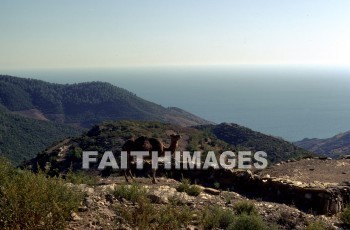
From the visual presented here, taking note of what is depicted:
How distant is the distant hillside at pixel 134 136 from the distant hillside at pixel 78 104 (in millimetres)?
75104

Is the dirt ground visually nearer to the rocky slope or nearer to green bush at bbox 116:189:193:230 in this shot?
the rocky slope

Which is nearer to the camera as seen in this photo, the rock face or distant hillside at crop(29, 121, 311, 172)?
the rock face

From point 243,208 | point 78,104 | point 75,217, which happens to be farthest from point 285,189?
point 78,104

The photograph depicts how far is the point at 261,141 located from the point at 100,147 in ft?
95.1

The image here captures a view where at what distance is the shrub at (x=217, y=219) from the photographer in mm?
8438

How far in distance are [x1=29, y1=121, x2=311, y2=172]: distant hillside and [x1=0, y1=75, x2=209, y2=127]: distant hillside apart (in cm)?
7510

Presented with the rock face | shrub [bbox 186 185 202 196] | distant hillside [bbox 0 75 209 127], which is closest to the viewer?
shrub [bbox 186 185 202 196]

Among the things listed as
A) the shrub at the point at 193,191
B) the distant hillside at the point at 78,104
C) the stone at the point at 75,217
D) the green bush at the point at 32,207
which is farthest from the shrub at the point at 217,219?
the distant hillside at the point at 78,104

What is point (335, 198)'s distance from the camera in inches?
491

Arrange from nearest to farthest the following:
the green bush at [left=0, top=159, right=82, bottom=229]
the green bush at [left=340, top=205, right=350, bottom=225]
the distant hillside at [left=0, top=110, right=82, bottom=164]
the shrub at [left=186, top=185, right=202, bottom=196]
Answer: the green bush at [left=0, top=159, right=82, bottom=229] < the green bush at [left=340, top=205, right=350, bottom=225] < the shrub at [left=186, top=185, right=202, bottom=196] < the distant hillside at [left=0, top=110, right=82, bottom=164]

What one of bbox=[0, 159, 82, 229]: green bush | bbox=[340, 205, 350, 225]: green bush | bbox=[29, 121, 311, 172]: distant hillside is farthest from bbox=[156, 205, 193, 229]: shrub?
bbox=[29, 121, 311, 172]: distant hillside

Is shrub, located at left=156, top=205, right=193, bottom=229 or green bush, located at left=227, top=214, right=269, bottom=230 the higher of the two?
shrub, located at left=156, top=205, right=193, bottom=229

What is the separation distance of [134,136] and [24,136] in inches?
1785

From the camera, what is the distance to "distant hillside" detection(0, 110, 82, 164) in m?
70.0
